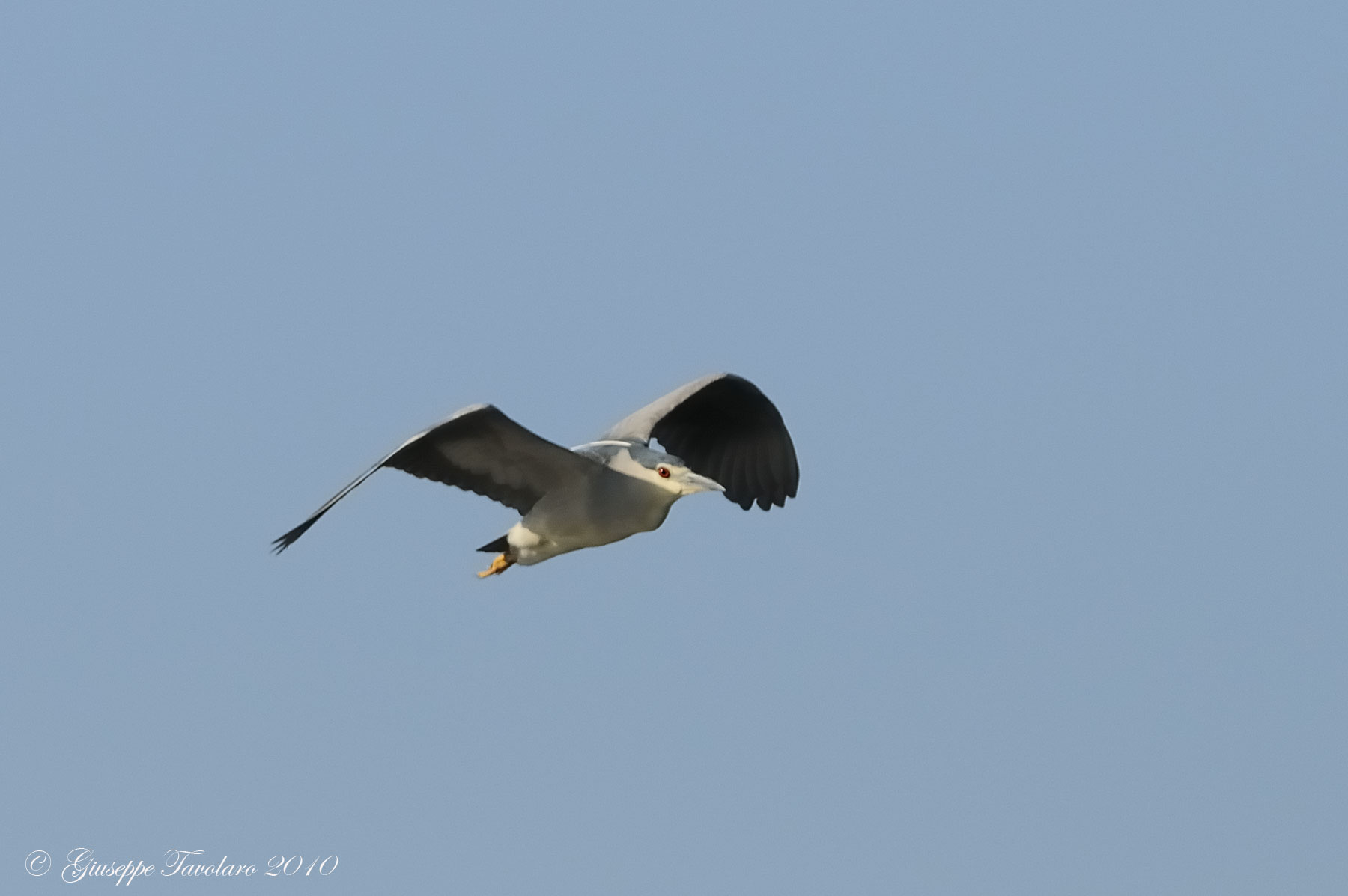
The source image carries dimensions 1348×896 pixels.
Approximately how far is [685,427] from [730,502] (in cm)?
79

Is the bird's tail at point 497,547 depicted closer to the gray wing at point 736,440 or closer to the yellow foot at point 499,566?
the yellow foot at point 499,566

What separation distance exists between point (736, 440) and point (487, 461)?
309 centimetres

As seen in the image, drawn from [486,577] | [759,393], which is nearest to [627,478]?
[486,577]

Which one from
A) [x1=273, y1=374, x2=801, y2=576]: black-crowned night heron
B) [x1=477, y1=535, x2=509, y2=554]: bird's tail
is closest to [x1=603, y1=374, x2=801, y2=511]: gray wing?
[x1=273, y1=374, x2=801, y2=576]: black-crowned night heron

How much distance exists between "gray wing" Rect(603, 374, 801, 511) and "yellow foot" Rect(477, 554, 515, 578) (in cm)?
190

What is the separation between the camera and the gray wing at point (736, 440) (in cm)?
1266

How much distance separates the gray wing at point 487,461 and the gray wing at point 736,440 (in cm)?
199

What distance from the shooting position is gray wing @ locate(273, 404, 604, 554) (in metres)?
9.52

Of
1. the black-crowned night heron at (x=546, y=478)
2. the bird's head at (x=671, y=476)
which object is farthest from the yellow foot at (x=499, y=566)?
the bird's head at (x=671, y=476)

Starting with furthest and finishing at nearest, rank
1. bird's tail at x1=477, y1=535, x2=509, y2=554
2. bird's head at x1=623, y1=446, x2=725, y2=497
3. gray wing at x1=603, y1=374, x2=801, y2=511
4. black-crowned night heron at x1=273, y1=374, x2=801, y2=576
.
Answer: gray wing at x1=603, y1=374, x2=801, y2=511 → bird's tail at x1=477, y1=535, x2=509, y2=554 → bird's head at x1=623, y1=446, x2=725, y2=497 → black-crowned night heron at x1=273, y1=374, x2=801, y2=576

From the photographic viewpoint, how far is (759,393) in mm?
12523

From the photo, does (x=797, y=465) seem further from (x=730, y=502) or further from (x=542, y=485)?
(x=542, y=485)

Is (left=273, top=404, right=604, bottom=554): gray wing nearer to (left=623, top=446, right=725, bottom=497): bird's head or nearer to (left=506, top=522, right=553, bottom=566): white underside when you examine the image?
(left=506, top=522, right=553, bottom=566): white underside

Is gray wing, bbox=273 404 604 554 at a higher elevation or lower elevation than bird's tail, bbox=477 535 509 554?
higher
